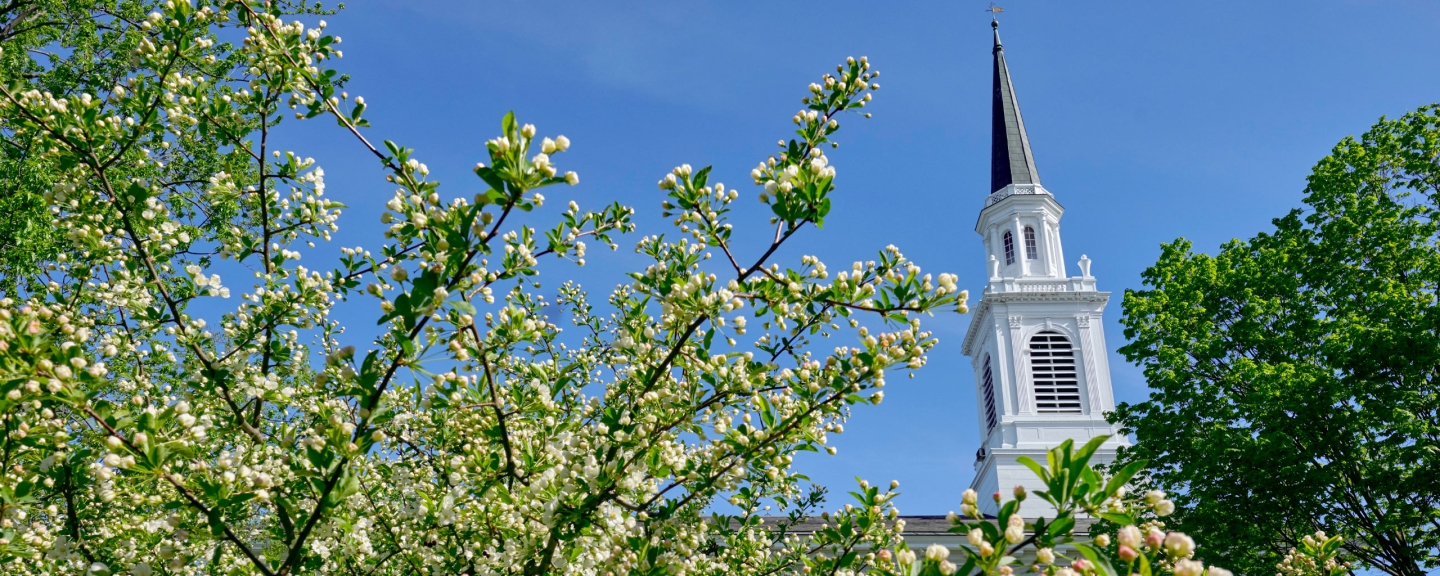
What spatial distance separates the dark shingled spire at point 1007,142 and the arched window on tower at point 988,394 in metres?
7.50

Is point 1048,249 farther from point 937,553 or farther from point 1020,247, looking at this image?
point 937,553

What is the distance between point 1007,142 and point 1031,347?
32.7 ft

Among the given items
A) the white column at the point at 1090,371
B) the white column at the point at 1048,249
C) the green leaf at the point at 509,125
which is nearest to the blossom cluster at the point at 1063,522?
the green leaf at the point at 509,125

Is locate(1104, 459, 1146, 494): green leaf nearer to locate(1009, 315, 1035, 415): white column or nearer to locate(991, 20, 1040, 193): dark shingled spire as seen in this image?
locate(1009, 315, 1035, 415): white column

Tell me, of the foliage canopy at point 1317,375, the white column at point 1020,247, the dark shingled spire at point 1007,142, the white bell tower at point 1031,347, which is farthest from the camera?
the dark shingled spire at point 1007,142

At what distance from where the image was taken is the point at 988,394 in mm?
31828

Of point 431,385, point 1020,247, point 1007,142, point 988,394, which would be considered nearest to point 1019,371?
point 988,394

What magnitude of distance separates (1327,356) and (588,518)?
41.1 feet

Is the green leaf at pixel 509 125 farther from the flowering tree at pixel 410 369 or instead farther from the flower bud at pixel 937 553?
the flower bud at pixel 937 553

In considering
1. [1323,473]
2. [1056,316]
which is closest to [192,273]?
[1323,473]

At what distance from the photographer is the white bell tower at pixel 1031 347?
27953 mm

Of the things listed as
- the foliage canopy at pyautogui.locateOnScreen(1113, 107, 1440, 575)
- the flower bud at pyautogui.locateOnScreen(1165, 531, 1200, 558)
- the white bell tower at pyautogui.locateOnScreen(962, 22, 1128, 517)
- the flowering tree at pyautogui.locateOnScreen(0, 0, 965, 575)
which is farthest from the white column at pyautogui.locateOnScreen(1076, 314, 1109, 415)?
the flower bud at pyautogui.locateOnScreen(1165, 531, 1200, 558)

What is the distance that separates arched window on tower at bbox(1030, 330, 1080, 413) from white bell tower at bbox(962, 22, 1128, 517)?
0.11ft

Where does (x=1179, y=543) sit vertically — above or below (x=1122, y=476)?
below
